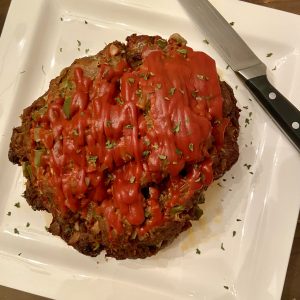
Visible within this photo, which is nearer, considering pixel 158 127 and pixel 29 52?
pixel 158 127

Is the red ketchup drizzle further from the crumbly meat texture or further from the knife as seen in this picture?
the knife

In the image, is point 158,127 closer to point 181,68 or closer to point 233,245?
point 181,68

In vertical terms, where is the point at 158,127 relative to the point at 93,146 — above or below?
above

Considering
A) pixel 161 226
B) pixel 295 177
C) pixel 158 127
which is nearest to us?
pixel 158 127

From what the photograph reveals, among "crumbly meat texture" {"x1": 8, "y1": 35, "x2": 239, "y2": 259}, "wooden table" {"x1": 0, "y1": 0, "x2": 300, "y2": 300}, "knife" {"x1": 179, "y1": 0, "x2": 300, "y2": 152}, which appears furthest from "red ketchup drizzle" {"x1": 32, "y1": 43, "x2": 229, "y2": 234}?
"wooden table" {"x1": 0, "y1": 0, "x2": 300, "y2": 300}

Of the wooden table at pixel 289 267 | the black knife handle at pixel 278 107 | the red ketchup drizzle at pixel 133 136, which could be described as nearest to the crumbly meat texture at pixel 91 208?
the red ketchup drizzle at pixel 133 136

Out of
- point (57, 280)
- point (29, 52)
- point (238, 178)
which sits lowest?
point (57, 280)

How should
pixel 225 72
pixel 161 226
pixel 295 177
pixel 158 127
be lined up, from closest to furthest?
pixel 158 127 < pixel 161 226 < pixel 295 177 < pixel 225 72

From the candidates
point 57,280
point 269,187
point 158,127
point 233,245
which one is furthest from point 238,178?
point 57,280

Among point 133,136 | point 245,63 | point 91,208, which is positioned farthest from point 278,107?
point 91,208
